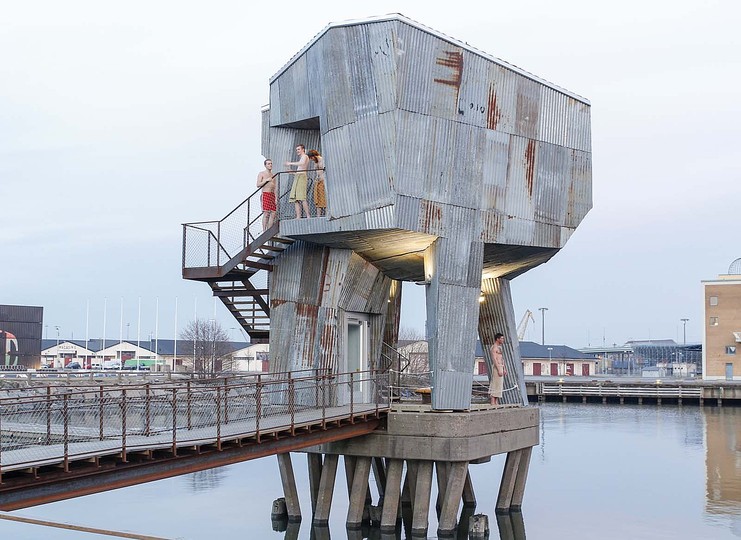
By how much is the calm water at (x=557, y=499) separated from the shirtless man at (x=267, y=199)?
8.41m

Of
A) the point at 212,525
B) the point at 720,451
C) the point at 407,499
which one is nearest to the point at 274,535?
the point at 212,525

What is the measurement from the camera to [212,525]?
29391 mm

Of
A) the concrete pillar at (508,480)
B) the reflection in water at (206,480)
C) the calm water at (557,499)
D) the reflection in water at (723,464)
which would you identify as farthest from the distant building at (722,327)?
the concrete pillar at (508,480)

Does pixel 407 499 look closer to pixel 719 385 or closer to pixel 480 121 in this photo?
pixel 480 121

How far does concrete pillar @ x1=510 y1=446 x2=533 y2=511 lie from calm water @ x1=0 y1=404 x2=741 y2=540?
56 centimetres

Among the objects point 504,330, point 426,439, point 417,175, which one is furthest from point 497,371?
point 417,175

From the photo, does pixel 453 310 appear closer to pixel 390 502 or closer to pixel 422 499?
pixel 422 499

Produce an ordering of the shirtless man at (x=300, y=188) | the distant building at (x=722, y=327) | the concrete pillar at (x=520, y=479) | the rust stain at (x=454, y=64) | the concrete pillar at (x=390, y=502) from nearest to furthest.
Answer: the concrete pillar at (x=390, y=502) → the rust stain at (x=454, y=64) → the shirtless man at (x=300, y=188) → the concrete pillar at (x=520, y=479) → the distant building at (x=722, y=327)

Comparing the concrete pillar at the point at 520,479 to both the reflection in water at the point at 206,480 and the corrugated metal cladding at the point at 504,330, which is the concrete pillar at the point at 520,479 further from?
the reflection in water at the point at 206,480

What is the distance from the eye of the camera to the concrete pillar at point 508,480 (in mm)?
29500

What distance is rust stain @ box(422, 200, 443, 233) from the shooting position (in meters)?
25.9

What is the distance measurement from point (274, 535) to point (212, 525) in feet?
8.22

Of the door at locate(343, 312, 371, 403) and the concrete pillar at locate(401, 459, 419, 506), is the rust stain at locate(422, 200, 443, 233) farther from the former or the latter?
the concrete pillar at locate(401, 459, 419, 506)

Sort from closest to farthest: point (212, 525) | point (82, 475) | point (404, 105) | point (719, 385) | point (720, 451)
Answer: point (82, 475), point (404, 105), point (212, 525), point (720, 451), point (719, 385)
